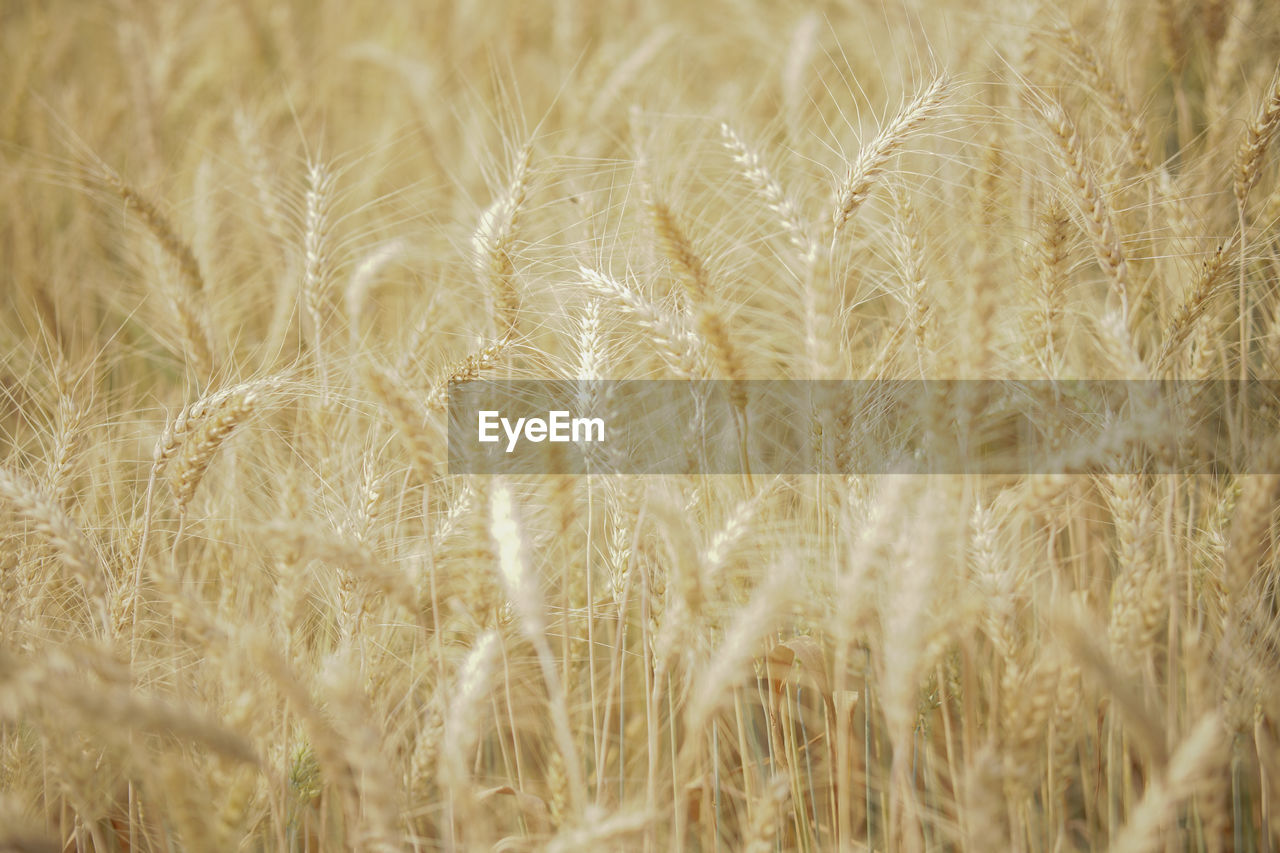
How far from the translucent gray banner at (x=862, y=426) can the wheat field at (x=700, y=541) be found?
39 mm

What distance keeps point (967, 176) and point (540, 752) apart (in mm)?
2075

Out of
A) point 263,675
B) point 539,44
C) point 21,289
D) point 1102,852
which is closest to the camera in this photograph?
point 263,675

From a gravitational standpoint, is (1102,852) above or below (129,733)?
below

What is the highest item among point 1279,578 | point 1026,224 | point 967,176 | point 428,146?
point 428,146

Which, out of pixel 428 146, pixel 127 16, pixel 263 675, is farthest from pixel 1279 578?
pixel 127 16

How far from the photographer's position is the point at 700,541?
1.49 metres

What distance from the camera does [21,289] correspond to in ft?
8.40

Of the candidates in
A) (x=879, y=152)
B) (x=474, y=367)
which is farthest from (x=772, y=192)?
(x=474, y=367)

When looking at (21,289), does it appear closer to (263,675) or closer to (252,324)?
(252,324)

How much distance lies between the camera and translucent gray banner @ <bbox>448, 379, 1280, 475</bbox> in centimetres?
122

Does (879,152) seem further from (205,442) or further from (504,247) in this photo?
(205,442)

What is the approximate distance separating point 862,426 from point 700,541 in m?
0.40

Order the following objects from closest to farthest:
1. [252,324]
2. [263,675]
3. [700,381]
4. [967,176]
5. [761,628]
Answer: [761,628] → [700,381] → [263,675] → [967,176] → [252,324]

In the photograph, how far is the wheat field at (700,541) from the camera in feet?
3.75
